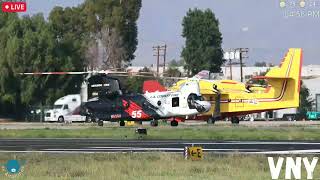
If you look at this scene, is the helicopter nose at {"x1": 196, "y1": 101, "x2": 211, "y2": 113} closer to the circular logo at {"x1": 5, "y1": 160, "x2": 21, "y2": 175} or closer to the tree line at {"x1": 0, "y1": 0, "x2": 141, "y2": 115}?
the tree line at {"x1": 0, "y1": 0, "x2": 141, "y2": 115}

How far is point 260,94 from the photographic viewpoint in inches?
2462

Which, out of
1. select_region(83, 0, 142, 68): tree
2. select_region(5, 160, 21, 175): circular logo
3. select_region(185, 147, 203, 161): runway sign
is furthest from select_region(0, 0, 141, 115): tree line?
select_region(5, 160, 21, 175): circular logo

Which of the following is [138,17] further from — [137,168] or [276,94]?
[137,168]

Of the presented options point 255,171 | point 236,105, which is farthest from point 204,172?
point 236,105

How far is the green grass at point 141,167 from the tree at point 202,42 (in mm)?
98671

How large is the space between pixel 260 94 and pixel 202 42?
6335 cm

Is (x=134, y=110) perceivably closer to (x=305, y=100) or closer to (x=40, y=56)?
(x=40, y=56)

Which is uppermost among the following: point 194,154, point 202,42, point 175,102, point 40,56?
point 202,42

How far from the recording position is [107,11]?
11156cm

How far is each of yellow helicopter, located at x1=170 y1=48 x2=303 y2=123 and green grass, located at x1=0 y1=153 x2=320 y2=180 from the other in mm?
37297

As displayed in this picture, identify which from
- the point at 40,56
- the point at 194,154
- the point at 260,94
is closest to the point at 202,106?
the point at 260,94

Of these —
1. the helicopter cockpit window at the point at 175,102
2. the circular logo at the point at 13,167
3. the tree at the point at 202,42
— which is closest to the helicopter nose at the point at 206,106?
the helicopter cockpit window at the point at 175,102

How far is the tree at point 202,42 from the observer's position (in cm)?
12359

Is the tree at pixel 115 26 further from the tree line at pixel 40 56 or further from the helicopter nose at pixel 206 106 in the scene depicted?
the helicopter nose at pixel 206 106
